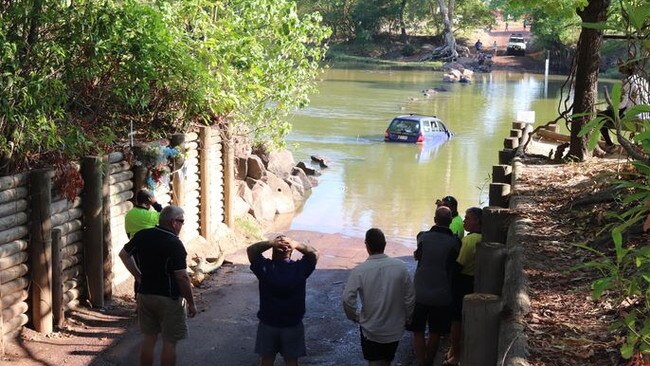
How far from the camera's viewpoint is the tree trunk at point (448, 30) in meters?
73.2

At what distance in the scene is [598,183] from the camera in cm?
908

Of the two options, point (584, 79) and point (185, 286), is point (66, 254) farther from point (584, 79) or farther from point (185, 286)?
point (584, 79)

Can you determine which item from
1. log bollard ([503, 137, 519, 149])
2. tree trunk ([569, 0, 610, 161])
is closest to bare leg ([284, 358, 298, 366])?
tree trunk ([569, 0, 610, 161])

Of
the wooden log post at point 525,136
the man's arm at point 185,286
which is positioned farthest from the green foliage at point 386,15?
the man's arm at point 185,286

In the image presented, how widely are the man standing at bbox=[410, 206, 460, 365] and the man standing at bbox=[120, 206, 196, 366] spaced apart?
7.12 feet

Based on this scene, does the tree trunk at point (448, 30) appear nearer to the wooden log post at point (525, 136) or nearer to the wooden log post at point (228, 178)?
the wooden log post at point (525, 136)

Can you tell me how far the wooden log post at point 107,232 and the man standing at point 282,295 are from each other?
389 centimetres

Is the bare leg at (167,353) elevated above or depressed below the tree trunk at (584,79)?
below

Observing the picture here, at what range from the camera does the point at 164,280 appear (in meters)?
7.78

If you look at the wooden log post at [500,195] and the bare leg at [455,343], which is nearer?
the bare leg at [455,343]

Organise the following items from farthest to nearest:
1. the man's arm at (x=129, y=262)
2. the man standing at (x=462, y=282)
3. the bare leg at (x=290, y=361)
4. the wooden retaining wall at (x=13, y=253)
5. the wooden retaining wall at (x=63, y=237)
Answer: the wooden retaining wall at (x=63, y=237), the wooden retaining wall at (x=13, y=253), the man standing at (x=462, y=282), the man's arm at (x=129, y=262), the bare leg at (x=290, y=361)

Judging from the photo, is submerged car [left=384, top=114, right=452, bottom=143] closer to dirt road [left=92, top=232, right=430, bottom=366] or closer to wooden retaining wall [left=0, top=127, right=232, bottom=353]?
dirt road [left=92, top=232, right=430, bottom=366]

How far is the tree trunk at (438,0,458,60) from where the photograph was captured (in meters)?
73.2

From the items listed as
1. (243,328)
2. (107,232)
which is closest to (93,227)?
(107,232)
